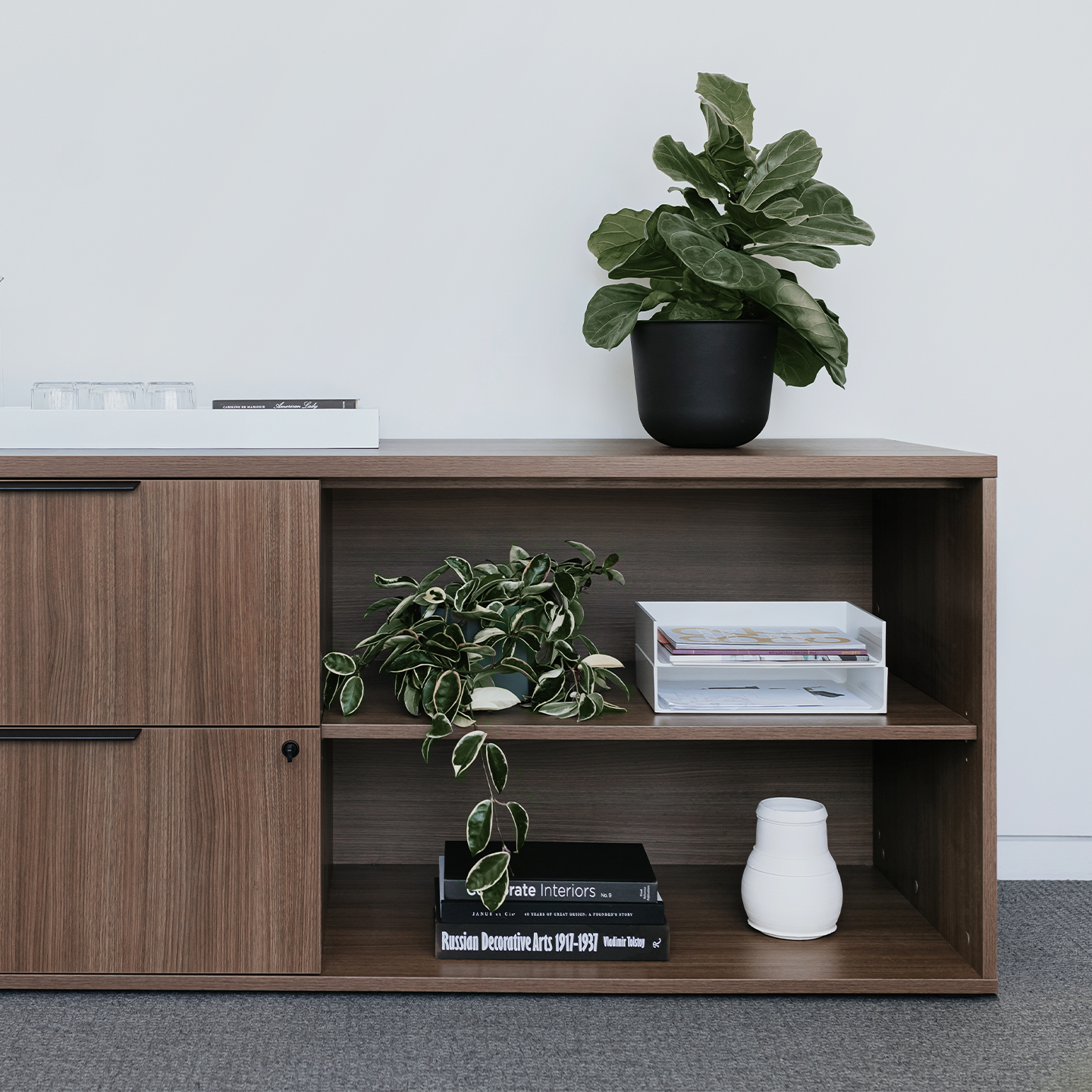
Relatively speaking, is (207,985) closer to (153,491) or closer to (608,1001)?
(608,1001)

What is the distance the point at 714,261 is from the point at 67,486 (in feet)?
3.27

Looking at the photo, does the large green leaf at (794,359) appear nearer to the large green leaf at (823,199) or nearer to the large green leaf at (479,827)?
the large green leaf at (823,199)

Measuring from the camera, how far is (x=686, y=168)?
1.66 metres

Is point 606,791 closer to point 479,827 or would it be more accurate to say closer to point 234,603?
point 479,827

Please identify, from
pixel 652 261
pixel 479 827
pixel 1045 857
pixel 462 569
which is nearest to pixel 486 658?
pixel 462 569

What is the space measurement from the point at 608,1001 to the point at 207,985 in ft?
1.96

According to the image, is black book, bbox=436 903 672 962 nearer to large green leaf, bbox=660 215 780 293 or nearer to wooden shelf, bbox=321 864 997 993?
wooden shelf, bbox=321 864 997 993

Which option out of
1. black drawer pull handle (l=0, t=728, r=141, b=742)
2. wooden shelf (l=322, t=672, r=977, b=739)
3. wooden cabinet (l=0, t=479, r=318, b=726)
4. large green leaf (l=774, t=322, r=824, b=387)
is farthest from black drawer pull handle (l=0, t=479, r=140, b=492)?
large green leaf (l=774, t=322, r=824, b=387)

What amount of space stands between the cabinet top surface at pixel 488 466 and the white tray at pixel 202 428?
6cm

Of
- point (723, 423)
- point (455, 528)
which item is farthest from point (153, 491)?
point (723, 423)

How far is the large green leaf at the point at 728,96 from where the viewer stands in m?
1.67

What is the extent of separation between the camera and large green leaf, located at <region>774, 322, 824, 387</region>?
175 centimetres

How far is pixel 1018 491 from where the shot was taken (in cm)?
200

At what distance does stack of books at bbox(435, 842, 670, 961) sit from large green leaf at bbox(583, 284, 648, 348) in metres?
0.86
